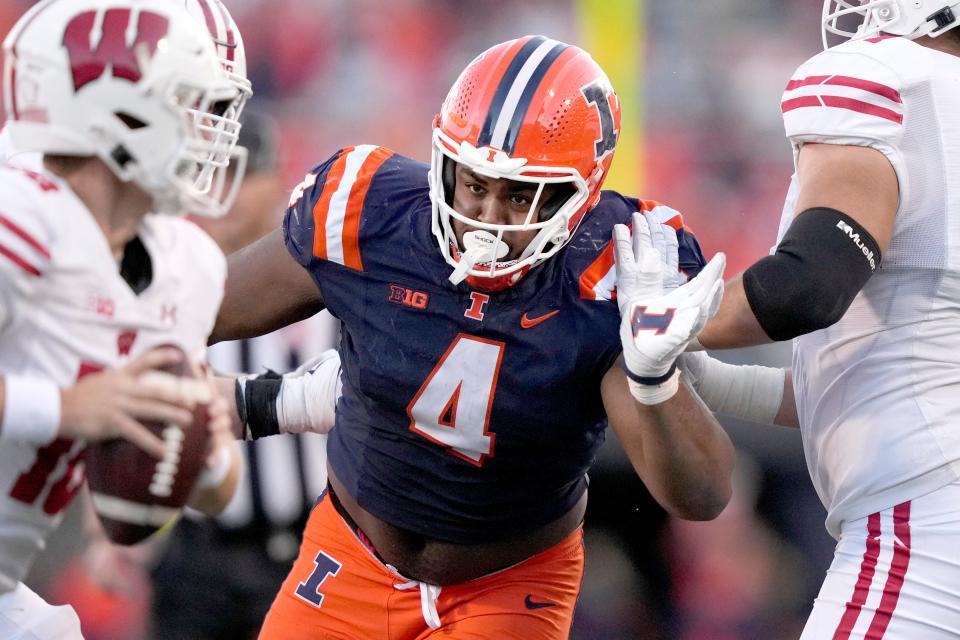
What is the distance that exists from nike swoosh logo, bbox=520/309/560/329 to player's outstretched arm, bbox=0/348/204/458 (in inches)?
30.0

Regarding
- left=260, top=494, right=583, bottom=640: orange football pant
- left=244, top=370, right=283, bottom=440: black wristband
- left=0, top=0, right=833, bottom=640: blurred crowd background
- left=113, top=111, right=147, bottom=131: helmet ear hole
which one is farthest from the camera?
left=0, top=0, right=833, bottom=640: blurred crowd background

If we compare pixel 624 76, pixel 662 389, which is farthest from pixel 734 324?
pixel 624 76

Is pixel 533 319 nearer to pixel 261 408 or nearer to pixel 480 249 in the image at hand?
pixel 480 249

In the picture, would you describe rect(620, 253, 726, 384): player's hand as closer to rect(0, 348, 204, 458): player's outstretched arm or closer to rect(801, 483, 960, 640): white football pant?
rect(801, 483, 960, 640): white football pant

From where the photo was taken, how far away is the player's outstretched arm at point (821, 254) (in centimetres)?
208

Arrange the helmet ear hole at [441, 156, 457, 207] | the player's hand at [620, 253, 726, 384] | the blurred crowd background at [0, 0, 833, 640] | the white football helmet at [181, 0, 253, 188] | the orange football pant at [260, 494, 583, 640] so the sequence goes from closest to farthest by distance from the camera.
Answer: the player's hand at [620, 253, 726, 384] < the helmet ear hole at [441, 156, 457, 207] < the orange football pant at [260, 494, 583, 640] < the white football helmet at [181, 0, 253, 188] < the blurred crowd background at [0, 0, 833, 640]

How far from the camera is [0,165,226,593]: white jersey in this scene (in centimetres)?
167

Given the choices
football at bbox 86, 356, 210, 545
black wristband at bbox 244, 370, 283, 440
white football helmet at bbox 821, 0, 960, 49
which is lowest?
black wristband at bbox 244, 370, 283, 440

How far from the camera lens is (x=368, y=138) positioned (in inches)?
210

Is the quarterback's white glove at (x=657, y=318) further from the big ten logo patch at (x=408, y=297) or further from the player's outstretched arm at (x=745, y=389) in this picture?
the player's outstretched arm at (x=745, y=389)

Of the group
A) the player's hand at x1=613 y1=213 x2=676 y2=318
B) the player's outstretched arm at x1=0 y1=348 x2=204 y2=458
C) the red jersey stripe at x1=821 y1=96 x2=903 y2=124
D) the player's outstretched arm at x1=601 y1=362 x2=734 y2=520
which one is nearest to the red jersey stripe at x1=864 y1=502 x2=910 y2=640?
the player's outstretched arm at x1=601 y1=362 x2=734 y2=520

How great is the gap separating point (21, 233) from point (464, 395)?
95 centimetres

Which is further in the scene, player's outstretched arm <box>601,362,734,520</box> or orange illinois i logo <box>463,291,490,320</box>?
orange illinois i logo <box>463,291,490,320</box>

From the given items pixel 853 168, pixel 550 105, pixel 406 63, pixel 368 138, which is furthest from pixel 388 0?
pixel 853 168
